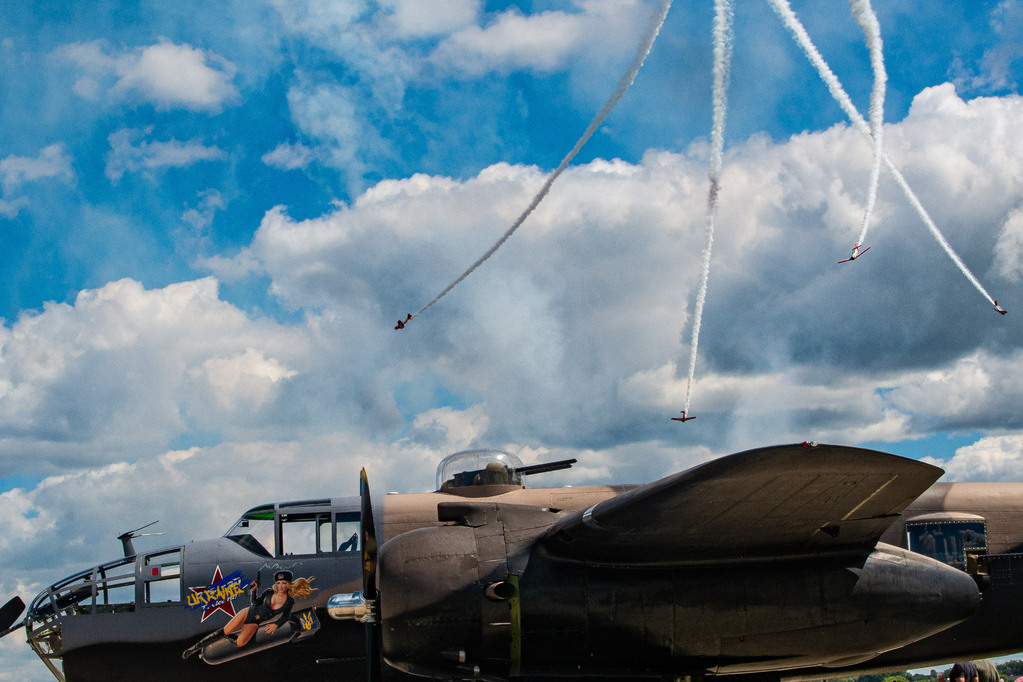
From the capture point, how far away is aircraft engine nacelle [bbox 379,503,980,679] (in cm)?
882

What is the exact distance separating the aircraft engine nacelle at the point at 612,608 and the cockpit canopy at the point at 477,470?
345 centimetres

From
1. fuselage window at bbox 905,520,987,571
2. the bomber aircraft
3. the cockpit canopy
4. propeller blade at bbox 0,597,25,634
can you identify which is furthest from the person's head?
fuselage window at bbox 905,520,987,571

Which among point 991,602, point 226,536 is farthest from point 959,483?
point 226,536

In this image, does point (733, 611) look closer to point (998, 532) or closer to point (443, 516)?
point (443, 516)

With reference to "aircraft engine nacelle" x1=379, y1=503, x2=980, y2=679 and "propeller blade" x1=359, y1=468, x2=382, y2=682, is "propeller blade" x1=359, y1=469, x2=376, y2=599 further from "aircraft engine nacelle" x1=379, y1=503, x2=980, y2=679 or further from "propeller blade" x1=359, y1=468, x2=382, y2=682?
"aircraft engine nacelle" x1=379, y1=503, x2=980, y2=679

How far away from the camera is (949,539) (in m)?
12.1

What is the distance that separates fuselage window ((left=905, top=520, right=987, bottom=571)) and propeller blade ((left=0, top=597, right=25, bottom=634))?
38.6ft

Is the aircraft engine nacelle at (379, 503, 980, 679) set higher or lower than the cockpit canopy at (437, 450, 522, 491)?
lower

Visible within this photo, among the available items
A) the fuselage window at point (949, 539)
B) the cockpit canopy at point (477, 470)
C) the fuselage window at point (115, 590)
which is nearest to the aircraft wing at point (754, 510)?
the fuselage window at point (949, 539)

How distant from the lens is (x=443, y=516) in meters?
9.65

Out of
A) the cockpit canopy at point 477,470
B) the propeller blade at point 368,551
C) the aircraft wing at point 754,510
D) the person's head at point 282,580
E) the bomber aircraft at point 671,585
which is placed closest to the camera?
the aircraft wing at point 754,510

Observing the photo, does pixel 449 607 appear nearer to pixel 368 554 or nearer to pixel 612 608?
pixel 368 554

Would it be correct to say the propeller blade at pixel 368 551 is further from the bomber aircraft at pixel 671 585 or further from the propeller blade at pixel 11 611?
the propeller blade at pixel 11 611

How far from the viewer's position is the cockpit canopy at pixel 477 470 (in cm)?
1310
